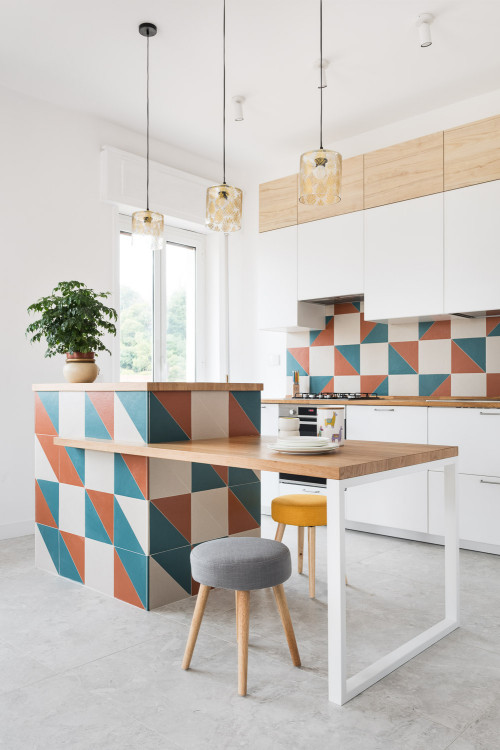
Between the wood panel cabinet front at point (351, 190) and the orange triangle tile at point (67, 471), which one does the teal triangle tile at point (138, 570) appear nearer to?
the orange triangle tile at point (67, 471)

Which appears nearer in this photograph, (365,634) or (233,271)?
(365,634)

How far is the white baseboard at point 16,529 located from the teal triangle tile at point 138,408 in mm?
1759

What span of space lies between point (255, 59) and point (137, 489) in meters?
2.65

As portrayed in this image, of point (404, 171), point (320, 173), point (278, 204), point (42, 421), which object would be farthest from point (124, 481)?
point (278, 204)

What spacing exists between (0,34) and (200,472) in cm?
270

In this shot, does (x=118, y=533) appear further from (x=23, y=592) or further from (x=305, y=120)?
(x=305, y=120)

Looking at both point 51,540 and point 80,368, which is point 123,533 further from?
point 80,368

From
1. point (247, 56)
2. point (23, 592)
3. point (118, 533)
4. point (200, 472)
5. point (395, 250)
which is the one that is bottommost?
point (23, 592)

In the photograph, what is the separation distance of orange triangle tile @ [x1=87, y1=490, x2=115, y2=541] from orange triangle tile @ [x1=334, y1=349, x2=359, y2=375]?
249 centimetres

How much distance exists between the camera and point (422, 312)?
3863 millimetres

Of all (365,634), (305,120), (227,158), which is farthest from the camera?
(227,158)

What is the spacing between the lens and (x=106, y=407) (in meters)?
2.76

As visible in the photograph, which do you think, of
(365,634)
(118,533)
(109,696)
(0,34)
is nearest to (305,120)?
(0,34)

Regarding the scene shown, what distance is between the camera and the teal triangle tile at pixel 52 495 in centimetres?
302
